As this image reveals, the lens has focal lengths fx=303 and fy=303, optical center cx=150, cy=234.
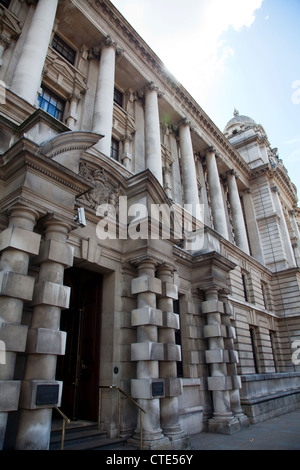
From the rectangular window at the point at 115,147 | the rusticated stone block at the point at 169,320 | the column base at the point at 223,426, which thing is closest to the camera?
the rusticated stone block at the point at 169,320

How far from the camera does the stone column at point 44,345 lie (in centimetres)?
503

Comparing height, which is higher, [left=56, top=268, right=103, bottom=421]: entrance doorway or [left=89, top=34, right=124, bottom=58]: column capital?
[left=89, top=34, right=124, bottom=58]: column capital

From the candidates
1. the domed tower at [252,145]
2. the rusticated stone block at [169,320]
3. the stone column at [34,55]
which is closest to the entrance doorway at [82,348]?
the rusticated stone block at [169,320]

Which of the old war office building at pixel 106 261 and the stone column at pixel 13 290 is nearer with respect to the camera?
the stone column at pixel 13 290

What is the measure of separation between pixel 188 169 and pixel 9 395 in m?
17.3

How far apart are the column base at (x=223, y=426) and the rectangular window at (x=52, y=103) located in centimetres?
1344

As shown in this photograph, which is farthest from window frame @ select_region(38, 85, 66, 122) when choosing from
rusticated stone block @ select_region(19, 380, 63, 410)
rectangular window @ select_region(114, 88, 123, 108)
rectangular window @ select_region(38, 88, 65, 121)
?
Result: rusticated stone block @ select_region(19, 380, 63, 410)

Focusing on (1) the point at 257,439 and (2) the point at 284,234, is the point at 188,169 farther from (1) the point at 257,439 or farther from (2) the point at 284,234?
(1) the point at 257,439

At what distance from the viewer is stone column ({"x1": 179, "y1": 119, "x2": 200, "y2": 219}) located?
18656 mm

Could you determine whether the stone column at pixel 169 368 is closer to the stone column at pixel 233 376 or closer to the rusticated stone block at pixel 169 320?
the rusticated stone block at pixel 169 320

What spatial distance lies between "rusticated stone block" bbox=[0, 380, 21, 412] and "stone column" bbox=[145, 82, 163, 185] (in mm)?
11894

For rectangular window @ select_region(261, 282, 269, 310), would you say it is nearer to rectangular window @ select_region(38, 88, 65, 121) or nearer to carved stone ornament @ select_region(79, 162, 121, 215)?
carved stone ornament @ select_region(79, 162, 121, 215)

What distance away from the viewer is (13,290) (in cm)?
525
